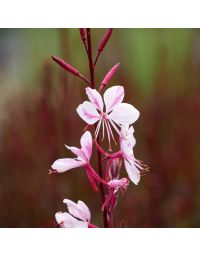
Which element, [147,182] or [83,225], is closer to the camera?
[83,225]

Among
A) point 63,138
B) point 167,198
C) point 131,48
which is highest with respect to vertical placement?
point 131,48

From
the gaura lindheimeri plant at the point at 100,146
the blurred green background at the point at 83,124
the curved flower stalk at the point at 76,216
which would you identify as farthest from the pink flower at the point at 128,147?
the blurred green background at the point at 83,124

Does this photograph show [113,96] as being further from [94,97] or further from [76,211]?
[76,211]

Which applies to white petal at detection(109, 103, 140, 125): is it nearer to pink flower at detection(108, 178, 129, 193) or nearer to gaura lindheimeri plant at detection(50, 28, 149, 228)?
gaura lindheimeri plant at detection(50, 28, 149, 228)

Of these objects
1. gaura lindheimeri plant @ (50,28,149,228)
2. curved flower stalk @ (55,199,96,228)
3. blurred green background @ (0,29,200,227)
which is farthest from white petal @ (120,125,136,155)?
blurred green background @ (0,29,200,227)

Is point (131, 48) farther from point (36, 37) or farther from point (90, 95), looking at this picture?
point (90, 95)

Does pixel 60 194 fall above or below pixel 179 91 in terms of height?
below
